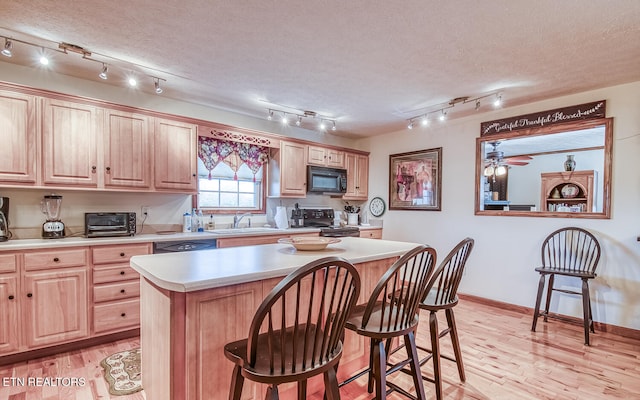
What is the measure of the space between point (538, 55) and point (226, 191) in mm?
3635

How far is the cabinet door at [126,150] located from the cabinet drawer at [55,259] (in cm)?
71

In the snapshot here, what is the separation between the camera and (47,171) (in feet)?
8.71

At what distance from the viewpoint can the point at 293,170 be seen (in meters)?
4.42

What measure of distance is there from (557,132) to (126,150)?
15.1 ft

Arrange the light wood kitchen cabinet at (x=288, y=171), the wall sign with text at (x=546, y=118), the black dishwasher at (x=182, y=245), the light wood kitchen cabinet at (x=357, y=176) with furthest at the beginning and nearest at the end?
the light wood kitchen cabinet at (x=357, y=176), the light wood kitchen cabinet at (x=288, y=171), the wall sign with text at (x=546, y=118), the black dishwasher at (x=182, y=245)

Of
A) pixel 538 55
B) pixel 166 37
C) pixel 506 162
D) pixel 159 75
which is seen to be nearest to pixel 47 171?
pixel 159 75

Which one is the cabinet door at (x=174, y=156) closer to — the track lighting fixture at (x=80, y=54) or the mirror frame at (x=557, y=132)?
the track lighting fixture at (x=80, y=54)

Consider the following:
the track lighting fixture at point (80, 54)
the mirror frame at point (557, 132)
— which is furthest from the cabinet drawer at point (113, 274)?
→ the mirror frame at point (557, 132)

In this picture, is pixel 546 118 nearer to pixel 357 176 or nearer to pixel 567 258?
pixel 567 258

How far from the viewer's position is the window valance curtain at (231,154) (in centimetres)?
385

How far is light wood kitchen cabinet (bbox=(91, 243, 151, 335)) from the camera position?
2.68m

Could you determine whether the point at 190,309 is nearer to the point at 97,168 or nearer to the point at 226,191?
the point at 97,168

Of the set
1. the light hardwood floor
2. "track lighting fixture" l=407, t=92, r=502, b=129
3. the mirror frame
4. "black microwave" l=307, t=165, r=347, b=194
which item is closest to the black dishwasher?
the light hardwood floor

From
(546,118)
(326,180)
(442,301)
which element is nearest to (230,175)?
(326,180)
